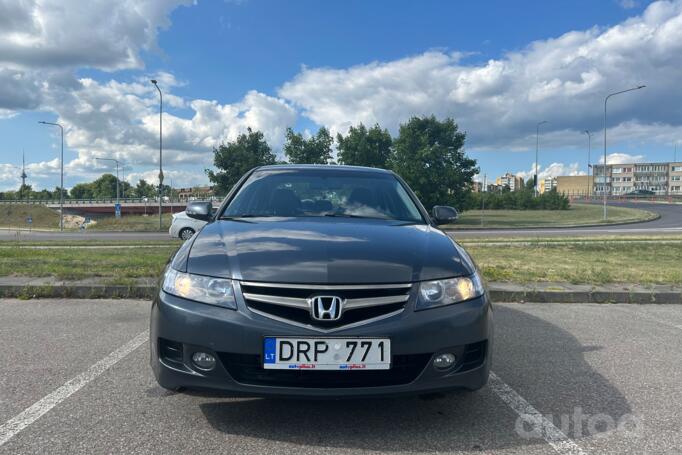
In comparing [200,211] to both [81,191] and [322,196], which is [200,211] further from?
[81,191]

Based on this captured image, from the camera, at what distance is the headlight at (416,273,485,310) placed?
8.17 feet

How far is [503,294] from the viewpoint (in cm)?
614

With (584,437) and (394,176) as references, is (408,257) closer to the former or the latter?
(584,437)

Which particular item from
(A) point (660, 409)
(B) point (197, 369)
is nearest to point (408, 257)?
(B) point (197, 369)

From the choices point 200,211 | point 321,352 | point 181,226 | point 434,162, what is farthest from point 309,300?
point 434,162

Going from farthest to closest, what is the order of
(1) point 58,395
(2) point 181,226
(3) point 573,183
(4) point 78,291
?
(3) point 573,183, (2) point 181,226, (4) point 78,291, (1) point 58,395

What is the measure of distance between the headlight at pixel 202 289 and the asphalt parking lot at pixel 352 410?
59 centimetres

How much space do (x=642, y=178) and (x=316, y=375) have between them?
152m

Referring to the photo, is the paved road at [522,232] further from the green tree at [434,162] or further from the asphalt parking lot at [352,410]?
the asphalt parking lot at [352,410]

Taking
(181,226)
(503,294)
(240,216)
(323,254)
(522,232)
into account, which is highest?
(240,216)

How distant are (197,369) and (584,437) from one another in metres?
1.95

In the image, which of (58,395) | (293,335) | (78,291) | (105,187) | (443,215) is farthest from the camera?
(105,187)

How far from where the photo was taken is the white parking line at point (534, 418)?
244cm

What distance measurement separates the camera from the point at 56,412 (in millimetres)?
2779
